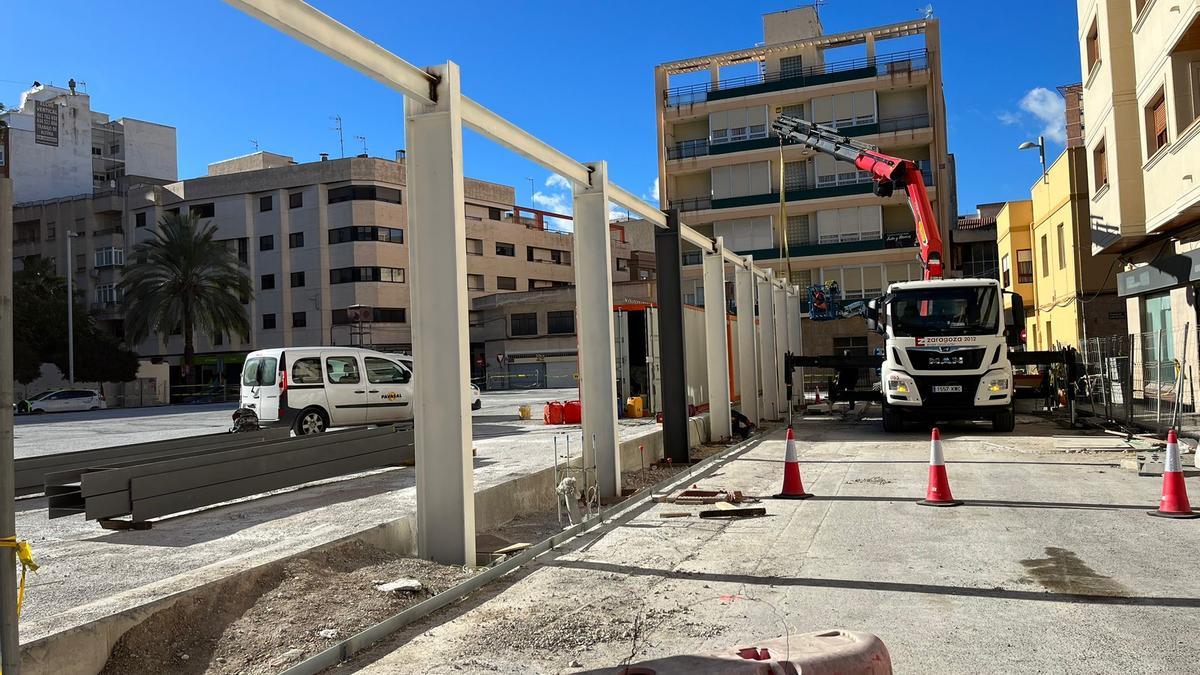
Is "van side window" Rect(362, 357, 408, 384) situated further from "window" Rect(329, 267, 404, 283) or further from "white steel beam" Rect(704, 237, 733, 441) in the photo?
"window" Rect(329, 267, 404, 283)

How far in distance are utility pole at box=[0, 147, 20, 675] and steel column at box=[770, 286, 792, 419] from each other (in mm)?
20027

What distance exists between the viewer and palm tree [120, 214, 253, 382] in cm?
4919

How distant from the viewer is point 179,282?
49562 millimetres

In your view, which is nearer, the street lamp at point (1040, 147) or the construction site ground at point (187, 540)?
the construction site ground at point (187, 540)

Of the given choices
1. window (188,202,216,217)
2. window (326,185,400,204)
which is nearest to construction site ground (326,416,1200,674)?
window (326,185,400,204)

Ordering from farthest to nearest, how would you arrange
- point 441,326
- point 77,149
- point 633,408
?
1. point 77,149
2. point 633,408
3. point 441,326

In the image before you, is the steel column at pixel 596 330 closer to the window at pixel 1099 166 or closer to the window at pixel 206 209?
the window at pixel 1099 166

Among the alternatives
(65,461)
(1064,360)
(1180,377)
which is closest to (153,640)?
(65,461)

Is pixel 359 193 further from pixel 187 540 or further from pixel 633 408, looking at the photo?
pixel 187 540

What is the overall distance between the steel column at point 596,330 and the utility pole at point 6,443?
707 centimetres

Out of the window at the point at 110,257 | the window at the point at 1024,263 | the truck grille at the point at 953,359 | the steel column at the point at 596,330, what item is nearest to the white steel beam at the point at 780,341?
the truck grille at the point at 953,359

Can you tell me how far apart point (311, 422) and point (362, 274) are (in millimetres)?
45343

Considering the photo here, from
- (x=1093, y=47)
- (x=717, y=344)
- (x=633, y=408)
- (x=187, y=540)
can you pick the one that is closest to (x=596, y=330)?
(x=187, y=540)

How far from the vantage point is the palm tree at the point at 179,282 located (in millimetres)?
49188
